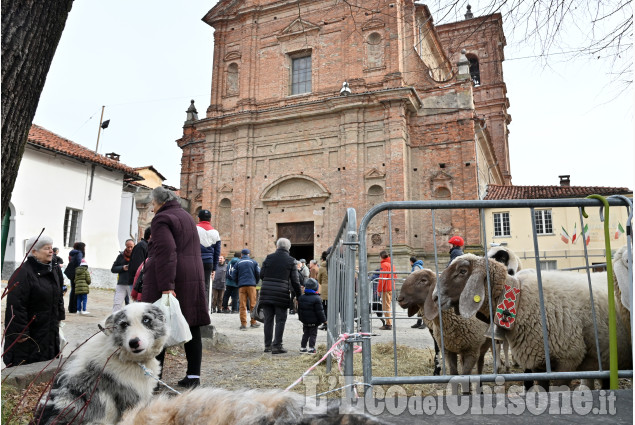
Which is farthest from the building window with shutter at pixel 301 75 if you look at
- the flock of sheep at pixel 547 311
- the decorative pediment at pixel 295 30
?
the flock of sheep at pixel 547 311

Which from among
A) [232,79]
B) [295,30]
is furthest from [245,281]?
[232,79]

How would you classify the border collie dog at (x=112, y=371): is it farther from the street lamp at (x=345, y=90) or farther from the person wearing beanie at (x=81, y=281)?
the street lamp at (x=345, y=90)

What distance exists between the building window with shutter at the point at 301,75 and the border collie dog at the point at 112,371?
2194cm

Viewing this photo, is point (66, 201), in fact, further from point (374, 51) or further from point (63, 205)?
point (374, 51)

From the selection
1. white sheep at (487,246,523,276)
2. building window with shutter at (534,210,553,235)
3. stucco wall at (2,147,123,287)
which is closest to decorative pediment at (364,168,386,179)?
building window with shutter at (534,210,553,235)

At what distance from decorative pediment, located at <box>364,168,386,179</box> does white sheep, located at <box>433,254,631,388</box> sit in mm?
17235

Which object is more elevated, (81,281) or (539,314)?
(81,281)

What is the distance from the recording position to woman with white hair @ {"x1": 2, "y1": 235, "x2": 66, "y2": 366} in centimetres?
448

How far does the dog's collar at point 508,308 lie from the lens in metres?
3.45

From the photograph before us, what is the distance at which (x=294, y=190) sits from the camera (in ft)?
74.0

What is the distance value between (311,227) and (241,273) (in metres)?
12.3

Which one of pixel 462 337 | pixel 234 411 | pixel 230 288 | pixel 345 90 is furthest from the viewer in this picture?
pixel 345 90

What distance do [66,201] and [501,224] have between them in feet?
72.0

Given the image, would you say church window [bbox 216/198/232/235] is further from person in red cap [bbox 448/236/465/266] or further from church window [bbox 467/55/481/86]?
church window [bbox 467/55/481/86]
